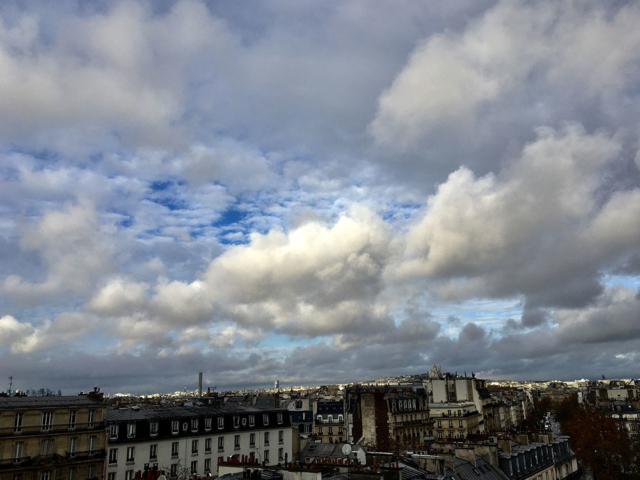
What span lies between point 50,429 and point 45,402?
3801 mm

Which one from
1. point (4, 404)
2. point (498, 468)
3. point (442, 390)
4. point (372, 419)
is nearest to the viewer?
point (498, 468)

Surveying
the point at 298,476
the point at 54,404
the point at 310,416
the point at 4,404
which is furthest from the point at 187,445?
the point at 310,416

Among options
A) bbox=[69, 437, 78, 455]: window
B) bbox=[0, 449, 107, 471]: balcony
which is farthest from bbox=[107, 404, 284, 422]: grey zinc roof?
bbox=[69, 437, 78, 455]: window

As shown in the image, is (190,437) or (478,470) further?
(190,437)

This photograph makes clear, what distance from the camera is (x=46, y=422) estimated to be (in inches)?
2126

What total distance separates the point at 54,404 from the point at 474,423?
86.5 m

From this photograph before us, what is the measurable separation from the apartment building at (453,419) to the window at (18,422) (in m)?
79.3

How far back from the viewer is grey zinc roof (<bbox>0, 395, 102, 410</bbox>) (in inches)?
2110

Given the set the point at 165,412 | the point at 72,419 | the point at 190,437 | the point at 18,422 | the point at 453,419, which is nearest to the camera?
the point at 18,422

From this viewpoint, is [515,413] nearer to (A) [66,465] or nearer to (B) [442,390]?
(B) [442,390]

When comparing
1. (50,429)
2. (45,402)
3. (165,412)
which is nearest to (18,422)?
(50,429)

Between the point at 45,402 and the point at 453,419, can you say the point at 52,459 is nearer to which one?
the point at 45,402

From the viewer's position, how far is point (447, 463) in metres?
37.6

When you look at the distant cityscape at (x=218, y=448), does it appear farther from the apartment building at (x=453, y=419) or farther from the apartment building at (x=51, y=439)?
the apartment building at (x=453, y=419)
